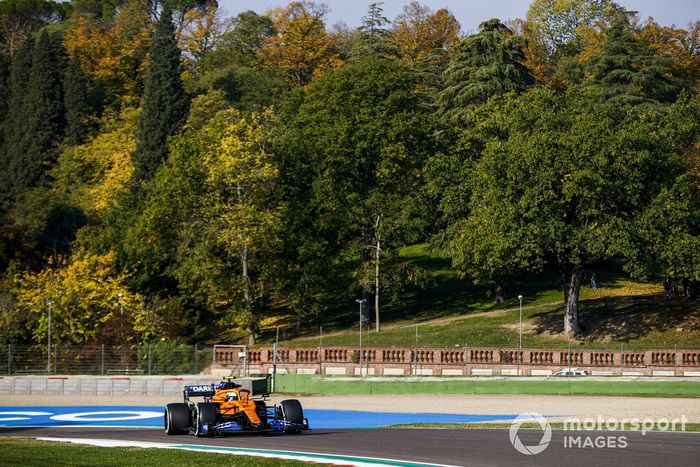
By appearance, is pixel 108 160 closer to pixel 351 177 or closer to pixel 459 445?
pixel 351 177

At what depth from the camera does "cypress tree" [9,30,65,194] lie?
4355 inches

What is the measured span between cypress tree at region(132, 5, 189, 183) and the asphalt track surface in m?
65.0

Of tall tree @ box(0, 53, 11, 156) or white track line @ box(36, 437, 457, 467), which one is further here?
tall tree @ box(0, 53, 11, 156)

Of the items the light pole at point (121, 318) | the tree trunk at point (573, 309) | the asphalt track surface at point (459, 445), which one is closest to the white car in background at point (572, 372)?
the tree trunk at point (573, 309)

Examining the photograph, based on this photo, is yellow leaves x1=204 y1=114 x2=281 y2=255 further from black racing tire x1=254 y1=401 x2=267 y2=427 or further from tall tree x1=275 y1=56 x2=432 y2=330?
black racing tire x1=254 y1=401 x2=267 y2=427

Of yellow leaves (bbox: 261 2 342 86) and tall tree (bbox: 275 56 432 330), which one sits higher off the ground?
yellow leaves (bbox: 261 2 342 86)

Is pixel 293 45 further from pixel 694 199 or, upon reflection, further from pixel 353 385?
pixel 353 385

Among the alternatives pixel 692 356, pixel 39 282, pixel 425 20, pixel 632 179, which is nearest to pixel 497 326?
pixel 632 179

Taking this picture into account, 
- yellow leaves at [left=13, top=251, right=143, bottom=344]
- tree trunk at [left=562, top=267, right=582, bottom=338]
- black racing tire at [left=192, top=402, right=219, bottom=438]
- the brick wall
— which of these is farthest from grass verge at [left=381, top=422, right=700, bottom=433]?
yellow leaves at [left=13, top=251, right=143, bottom=344]

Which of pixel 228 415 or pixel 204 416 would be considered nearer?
pixel 204 416

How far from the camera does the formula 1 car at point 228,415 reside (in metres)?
29.8

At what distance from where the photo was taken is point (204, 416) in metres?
29.7

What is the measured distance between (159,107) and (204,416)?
242 ft

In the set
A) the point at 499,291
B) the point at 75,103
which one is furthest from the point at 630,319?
the point at 75,103
